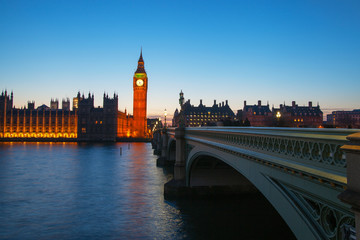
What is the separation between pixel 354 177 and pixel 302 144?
3.01 meters

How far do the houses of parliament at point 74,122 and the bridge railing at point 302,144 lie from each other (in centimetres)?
15342

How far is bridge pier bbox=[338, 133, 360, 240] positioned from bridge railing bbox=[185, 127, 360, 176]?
113 centimetres

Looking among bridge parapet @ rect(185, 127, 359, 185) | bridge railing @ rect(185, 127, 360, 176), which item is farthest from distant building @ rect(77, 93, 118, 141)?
bridge parapet @ rect(185, 127, 359, 185)

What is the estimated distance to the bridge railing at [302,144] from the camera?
5.71 meters

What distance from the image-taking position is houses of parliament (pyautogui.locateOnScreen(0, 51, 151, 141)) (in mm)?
161000

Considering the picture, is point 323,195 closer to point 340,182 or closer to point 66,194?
point 340,182

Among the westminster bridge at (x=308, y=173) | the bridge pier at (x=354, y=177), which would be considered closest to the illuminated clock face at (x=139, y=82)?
the westminster bridge at (x=308, y=173)

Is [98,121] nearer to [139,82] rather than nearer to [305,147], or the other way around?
[139,82]

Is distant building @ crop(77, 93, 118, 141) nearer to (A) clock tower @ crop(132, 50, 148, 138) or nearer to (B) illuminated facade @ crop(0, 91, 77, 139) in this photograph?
(B) illuminated facade @ crop(0, 91, 77, 139)

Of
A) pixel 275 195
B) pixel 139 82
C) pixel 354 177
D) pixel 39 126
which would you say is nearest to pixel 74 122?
pixel 39 126

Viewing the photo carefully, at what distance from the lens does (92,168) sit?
50250 millimetres

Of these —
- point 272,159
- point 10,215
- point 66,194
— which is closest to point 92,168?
point 66,194

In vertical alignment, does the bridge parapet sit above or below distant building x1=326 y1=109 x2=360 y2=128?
below

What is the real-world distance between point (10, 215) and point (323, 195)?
23.4 m
